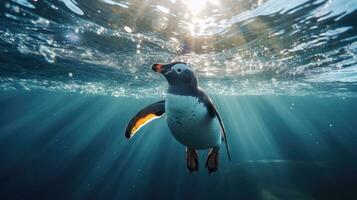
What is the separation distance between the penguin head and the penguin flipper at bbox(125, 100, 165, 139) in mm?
972

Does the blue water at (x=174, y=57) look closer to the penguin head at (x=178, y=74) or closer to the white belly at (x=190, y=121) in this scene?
the penguin head at (x=178, y=74)

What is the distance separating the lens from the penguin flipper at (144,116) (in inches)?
227

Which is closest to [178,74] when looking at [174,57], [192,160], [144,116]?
[144,116]

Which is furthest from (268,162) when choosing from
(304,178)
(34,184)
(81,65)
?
(34,184)

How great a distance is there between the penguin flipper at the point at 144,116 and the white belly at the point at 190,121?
2.57ft

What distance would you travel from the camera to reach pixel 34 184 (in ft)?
86.9

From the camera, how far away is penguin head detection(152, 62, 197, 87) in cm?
474

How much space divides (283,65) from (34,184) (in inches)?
886

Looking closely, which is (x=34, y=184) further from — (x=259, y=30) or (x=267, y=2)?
(x=267, y=2)

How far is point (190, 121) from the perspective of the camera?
15.9 ft

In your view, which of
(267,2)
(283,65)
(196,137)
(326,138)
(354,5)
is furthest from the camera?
(326,138)

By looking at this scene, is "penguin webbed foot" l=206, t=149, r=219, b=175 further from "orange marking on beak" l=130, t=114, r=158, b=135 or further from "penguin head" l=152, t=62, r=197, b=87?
"penguin head" l=152, t=62, r=197, b=87

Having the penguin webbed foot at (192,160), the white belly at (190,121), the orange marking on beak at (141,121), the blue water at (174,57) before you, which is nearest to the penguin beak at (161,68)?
the white belly at (190,121)

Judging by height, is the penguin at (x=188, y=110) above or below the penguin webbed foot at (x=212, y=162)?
above
